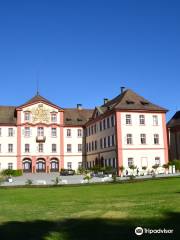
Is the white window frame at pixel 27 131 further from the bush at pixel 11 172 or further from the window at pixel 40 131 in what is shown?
the bush at pixel 11 172

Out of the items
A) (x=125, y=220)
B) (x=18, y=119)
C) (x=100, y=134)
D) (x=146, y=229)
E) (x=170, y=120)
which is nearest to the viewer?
(x=146, y=229)

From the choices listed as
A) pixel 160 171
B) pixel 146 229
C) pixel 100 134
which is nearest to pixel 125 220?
pixel 146 229

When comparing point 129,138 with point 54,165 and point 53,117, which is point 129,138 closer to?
point 53,117

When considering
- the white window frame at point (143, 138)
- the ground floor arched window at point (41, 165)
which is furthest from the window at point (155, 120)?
the ground floor arched window at point (41, 165)

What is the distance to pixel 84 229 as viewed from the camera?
33.3 feet

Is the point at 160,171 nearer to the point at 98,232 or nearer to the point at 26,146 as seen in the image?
the point at 26,146

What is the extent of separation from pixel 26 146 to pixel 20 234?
53287 millimetres

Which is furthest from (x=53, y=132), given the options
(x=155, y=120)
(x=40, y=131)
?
(x=155, y=120)

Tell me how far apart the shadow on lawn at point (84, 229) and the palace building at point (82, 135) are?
39.6 m

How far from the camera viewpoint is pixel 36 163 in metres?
62.7

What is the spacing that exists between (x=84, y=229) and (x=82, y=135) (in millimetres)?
56310

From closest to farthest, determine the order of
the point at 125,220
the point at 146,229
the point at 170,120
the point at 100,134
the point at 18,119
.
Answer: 1. the point at 146,229
2. the point at 125,220
3. the point at 100,134
4. the point at 18,119
5. the point at 170,120

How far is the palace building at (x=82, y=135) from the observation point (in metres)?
52.0

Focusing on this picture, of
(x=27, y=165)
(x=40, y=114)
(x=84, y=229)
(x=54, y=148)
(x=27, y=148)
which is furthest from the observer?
(x=54, y=148)
